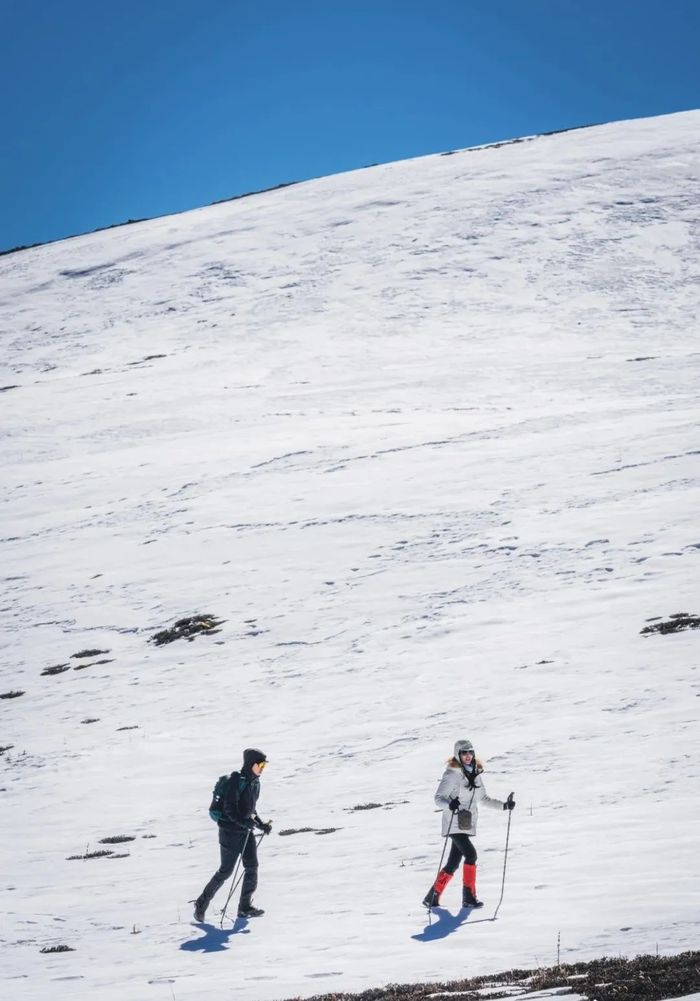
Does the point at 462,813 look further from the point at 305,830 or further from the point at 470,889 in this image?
the point at 305,830

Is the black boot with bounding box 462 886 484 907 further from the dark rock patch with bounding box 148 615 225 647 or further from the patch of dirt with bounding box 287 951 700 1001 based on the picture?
the dark rock patch with bounding box 148 615 225 647

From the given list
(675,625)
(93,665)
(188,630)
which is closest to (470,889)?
(675,625)

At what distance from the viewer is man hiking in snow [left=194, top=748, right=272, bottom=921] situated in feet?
37.1

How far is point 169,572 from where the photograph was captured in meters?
28.0

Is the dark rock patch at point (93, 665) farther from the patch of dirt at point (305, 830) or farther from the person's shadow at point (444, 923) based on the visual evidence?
the person's shadow at point (444, 923)

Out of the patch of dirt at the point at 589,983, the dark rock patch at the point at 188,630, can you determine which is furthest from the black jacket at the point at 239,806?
the dark rock patch at the point at 188,630

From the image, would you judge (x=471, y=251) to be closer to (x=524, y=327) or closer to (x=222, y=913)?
(x=524, y=327)

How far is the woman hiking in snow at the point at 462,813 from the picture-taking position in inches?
416

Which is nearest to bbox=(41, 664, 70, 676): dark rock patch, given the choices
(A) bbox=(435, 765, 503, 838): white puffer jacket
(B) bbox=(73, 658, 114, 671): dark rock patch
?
(B) bbox=(73, 658, 114, 671): dark rock patch

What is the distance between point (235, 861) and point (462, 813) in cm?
275

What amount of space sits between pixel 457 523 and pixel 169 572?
8.27 m

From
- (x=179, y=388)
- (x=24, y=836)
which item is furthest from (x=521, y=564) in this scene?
(x=179, y=388)

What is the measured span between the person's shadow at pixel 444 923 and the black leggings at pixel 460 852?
0.43m

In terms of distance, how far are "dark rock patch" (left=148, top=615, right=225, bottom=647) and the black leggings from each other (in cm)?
1352
